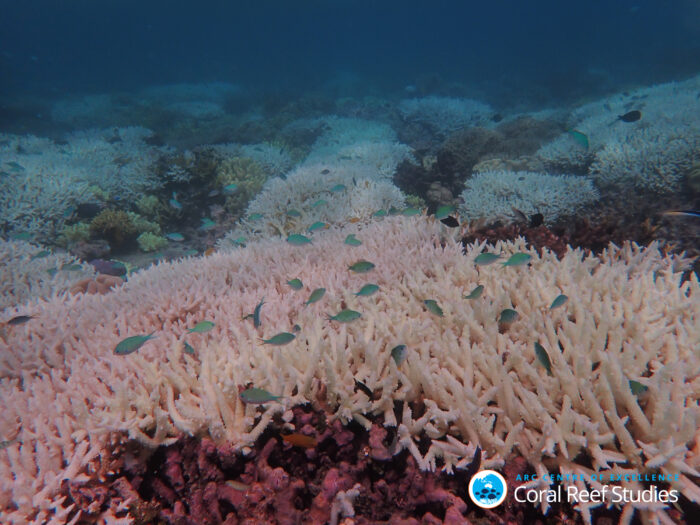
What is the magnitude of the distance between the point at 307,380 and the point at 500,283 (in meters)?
2.14

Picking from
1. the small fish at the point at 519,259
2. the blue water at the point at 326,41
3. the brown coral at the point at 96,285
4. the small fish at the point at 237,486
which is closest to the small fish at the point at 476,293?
the small fish at the point at 519,259

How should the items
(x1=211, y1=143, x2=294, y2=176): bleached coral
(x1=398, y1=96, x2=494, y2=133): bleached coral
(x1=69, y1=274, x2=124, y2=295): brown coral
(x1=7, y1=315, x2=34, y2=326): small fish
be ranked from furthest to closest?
(x1=398, y1=96, x2=494, y2=133): bleached coral, (x1=211, y1=143, x2=294, y2=176): bleached coral, (x1=69, y1=274, x2=124, y2=295): brown coral, (x1=7, y1=315, x2=34, y2=326): small fish

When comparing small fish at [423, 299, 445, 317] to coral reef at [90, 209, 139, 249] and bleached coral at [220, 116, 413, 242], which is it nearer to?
bleached coral at [220, 116, 413, 242]

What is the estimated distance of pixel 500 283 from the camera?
11.2 feet

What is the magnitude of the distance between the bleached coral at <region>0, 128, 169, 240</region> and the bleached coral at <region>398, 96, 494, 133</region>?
1448 cm

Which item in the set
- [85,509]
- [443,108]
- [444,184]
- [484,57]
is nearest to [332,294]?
[85,509]

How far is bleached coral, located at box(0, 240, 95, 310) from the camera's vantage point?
19.9 ft

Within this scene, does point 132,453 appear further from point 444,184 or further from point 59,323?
point 444,184

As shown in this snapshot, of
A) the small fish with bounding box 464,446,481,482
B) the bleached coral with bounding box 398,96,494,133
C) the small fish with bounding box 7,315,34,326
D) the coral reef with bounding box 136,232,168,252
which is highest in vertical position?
the bleached coral with bounding box 398,96,494,133

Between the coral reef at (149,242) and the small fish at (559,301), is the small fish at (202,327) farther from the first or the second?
the coral reef at (149,242)

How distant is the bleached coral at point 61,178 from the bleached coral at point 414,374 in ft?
25.1

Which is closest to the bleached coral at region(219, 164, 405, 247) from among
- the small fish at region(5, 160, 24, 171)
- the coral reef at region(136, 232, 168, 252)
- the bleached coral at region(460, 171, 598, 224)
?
the bleached coral at region(460, 171, 598, 224)

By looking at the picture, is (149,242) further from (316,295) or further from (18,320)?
(316,295)

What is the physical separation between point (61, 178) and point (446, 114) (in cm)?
1839
